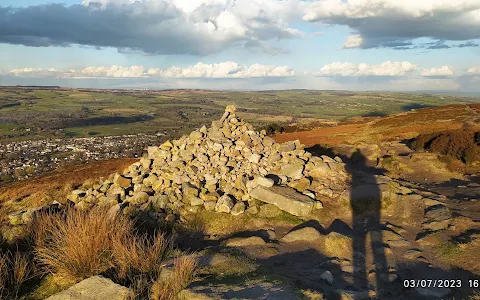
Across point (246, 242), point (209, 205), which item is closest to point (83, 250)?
point (246, 242)

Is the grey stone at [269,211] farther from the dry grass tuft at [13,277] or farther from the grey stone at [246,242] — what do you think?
the dry grass tuft at [13,277]

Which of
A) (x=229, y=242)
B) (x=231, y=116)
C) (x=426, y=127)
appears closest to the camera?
(x=229, y=242)

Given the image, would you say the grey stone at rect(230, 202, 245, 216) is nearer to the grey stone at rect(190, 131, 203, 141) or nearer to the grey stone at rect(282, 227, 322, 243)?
the grey stone at rect(282, 227, 322, 243)

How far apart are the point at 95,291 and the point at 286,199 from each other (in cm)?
666

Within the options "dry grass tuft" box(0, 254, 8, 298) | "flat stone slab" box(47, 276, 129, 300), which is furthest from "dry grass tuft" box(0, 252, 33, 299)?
"flat stone slab" box(47, 276, 129, 300)

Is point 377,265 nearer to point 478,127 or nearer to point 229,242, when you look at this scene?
point 229,242

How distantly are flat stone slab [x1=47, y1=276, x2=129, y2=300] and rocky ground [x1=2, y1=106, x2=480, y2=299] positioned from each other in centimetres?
109

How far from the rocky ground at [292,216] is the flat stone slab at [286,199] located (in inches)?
1.3

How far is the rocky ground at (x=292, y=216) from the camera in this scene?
6566mm

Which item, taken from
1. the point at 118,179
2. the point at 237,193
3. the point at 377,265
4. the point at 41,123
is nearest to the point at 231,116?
the point at 237,193

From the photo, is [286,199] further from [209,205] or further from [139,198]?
[139,198]

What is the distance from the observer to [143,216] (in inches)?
421

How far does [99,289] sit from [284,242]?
5.11 meters

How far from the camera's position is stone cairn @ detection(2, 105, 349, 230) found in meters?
10.9
